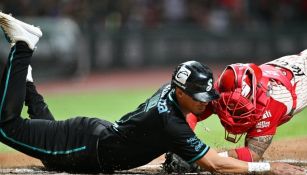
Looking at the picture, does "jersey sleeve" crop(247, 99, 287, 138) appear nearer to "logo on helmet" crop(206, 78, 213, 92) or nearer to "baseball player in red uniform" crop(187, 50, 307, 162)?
"baseball player in red uniform" crop(187, 50, 307, 162)

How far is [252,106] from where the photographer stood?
20.8ft

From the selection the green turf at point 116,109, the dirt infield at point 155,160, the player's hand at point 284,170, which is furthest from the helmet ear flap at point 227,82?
the green turf at point 116,109

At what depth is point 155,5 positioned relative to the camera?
20844 mm

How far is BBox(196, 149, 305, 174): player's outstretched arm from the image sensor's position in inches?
234

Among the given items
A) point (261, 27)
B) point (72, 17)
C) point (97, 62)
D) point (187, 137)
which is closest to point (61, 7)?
point (72, 17)

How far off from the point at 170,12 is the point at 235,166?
599 inches

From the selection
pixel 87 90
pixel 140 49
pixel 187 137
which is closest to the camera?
pixel 187 137

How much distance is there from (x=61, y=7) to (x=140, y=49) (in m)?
2.69

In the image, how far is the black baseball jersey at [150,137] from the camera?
5.95m

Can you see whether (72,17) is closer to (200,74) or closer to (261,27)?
(261,27)

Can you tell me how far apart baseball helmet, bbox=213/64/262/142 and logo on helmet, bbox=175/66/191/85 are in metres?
0.56

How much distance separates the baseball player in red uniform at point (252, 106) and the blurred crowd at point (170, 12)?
1234cm

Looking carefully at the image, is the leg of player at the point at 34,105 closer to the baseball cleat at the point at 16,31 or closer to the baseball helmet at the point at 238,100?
the baseball cleat at the point at 16,31

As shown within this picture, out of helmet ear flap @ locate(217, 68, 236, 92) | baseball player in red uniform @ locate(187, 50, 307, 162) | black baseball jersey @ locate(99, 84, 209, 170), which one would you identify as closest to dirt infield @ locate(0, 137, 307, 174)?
black baseball jersey @ locate(99, 84, 209, 170)
